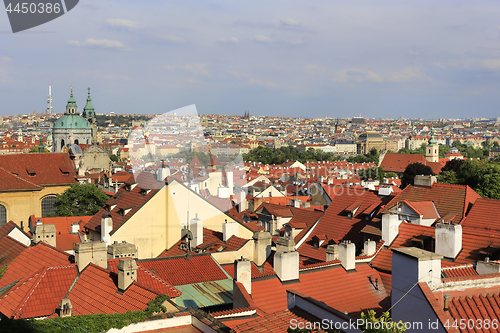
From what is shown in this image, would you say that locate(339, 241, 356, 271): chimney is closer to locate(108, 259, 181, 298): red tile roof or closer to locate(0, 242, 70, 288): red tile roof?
locate(108, 259, 181, 298): red tile roof

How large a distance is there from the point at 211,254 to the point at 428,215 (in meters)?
7.49

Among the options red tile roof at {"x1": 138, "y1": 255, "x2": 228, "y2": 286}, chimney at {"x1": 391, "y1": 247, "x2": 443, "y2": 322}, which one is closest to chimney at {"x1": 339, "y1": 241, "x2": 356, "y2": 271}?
red tile roof at {"x1": 138, "y1": 255, "x2": 228, "y2": 286}

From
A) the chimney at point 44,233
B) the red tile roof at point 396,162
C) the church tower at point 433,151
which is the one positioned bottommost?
the red tile roof at point 396,162

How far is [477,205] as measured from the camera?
1578 cm

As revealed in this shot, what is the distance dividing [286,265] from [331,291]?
1000 millimetres

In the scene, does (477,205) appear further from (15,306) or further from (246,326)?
(15,306)

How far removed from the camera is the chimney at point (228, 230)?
14906mm

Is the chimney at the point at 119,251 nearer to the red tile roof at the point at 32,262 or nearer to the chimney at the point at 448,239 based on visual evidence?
the red tile roof at the point at 32,262

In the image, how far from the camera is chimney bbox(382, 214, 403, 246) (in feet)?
45.0

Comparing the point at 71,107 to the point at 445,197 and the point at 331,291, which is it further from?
the point at 331,291

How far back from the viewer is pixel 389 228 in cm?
1373

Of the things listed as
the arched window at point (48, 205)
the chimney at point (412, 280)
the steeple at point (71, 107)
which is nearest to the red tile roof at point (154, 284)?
the chimney at point (412, 280)

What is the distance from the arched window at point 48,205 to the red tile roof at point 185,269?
25505 millimetres

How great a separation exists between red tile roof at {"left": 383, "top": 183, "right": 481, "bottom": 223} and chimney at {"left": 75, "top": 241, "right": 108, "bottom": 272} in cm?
904
